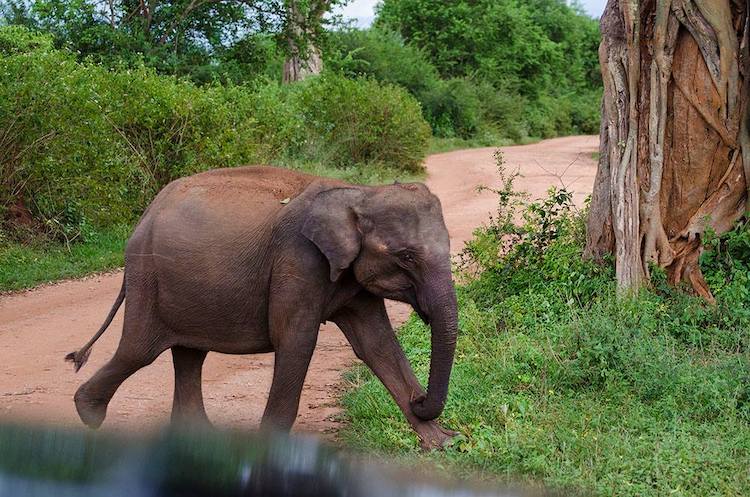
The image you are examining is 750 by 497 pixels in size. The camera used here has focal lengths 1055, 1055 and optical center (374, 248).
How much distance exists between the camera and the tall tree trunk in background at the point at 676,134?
7.61 metres

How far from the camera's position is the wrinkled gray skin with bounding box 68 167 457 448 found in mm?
5285

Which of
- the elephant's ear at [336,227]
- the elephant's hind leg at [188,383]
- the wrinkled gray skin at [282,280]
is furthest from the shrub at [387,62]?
the elephant's ear at [336,227]

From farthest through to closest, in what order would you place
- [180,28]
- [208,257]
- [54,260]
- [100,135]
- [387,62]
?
1. [387,62]
2. [180,28]
3. [100,135]
4. [54,260]
5. [208,257]

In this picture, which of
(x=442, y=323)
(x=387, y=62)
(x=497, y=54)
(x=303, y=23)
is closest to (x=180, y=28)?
(x=303, y=23)

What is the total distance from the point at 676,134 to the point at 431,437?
343 cm

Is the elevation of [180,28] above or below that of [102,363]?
above

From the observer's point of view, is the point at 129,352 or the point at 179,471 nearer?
the point at 179,471

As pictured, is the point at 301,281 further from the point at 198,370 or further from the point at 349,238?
the point at 198,370

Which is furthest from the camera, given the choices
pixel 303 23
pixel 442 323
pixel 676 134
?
pixel 303 23

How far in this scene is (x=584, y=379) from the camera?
644 cm

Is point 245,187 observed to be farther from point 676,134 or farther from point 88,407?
point 676,134

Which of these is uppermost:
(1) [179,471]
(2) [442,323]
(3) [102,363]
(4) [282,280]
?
(1) [179,471]

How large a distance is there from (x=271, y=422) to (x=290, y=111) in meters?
14.2

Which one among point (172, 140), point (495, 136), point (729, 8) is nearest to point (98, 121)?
point (172, 140)
